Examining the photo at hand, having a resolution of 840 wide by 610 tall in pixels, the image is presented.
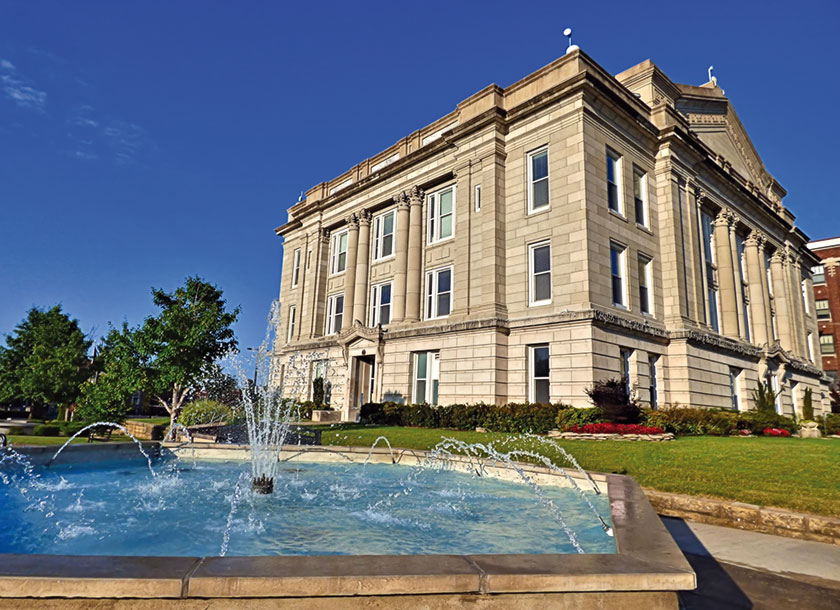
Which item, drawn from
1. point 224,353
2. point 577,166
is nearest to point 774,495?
point 577,166

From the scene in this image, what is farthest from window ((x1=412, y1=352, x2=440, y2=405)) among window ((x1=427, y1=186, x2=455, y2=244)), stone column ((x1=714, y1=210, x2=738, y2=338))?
stone column ((x1=714, y1=210, x2=738, y2=338))

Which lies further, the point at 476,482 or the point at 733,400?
the point at 733,400

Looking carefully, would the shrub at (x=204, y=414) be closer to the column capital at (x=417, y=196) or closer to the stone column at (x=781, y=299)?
the column capital at (x=417, y=196)

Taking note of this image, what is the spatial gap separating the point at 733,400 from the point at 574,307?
13.2m

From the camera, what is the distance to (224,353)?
847 inches

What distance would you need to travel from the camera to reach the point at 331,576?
303 centimetres

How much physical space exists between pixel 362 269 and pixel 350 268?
1.56 metres

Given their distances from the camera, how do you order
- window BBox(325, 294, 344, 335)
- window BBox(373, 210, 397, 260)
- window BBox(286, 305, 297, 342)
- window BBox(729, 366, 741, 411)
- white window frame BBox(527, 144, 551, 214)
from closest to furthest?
white window frame BBox(527, 144, 551, 214) → window BBox(729, 366, 741, 411) → window BBox(373, 210, 397, 260) → window BBox(325, 294, 344, 335) → window BBox(286, 305, 297, 342)

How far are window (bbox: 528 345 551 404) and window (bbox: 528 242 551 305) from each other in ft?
7.04

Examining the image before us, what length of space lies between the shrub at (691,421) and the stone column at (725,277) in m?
8.72

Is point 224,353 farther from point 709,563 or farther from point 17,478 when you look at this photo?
point 709,563

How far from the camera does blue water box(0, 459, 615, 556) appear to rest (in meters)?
5.48

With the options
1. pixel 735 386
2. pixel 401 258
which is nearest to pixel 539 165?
pixel 401 258

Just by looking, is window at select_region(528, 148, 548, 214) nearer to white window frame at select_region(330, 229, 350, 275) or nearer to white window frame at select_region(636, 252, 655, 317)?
white window frame at select_region(636, 252, 655, 317)
